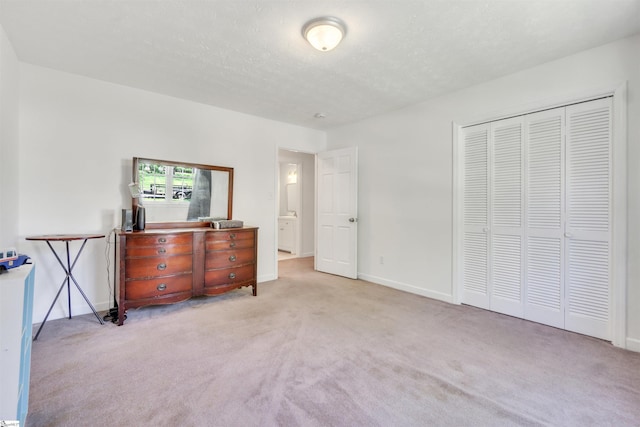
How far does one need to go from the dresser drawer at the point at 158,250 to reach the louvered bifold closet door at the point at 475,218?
3.13 m

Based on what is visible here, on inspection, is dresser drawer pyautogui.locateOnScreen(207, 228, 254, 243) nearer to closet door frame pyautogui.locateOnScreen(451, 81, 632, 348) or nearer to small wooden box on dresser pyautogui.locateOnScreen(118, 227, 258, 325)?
small wooden box on dresser pyautogui.locateOnScreen(118, 227, 258, 325)

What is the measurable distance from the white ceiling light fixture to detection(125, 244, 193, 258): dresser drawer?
2.37 meters

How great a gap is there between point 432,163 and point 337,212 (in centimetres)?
169

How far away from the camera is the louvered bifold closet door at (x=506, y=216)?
299 cm

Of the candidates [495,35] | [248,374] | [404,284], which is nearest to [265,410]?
[248,374]

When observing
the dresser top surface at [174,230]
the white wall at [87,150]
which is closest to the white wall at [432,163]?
the dresser top surface at [174,230]

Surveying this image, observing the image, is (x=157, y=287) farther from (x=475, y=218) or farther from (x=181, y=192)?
(x=475, y=218)

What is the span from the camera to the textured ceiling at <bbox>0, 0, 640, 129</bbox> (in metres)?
2.00

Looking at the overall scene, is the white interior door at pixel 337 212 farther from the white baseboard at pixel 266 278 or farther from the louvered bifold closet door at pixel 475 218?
the louvered bifold closet door at pixel 475 218

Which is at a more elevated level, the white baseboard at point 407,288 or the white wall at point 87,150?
the white wall at point 87,150

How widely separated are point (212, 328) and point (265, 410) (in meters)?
1.28

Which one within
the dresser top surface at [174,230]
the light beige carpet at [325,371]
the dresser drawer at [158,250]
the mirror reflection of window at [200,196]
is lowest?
the light beige carpet at [325,371]

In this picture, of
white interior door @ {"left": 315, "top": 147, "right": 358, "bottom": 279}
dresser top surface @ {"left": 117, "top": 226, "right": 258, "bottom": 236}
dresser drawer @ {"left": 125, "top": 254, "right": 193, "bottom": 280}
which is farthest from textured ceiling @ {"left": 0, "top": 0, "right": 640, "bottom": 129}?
dresser drawer @ {"left": 125, "top": 254, "right": 193, "bottom": 280}

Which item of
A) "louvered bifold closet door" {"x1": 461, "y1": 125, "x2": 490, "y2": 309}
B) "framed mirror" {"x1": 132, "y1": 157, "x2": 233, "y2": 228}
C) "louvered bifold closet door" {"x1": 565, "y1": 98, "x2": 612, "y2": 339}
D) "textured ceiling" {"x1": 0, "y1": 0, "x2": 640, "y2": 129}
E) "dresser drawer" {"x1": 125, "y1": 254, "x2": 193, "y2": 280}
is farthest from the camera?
"framed mirror" {"x1": 132, "y1": 157, "x2": 233, "y2": 228}
